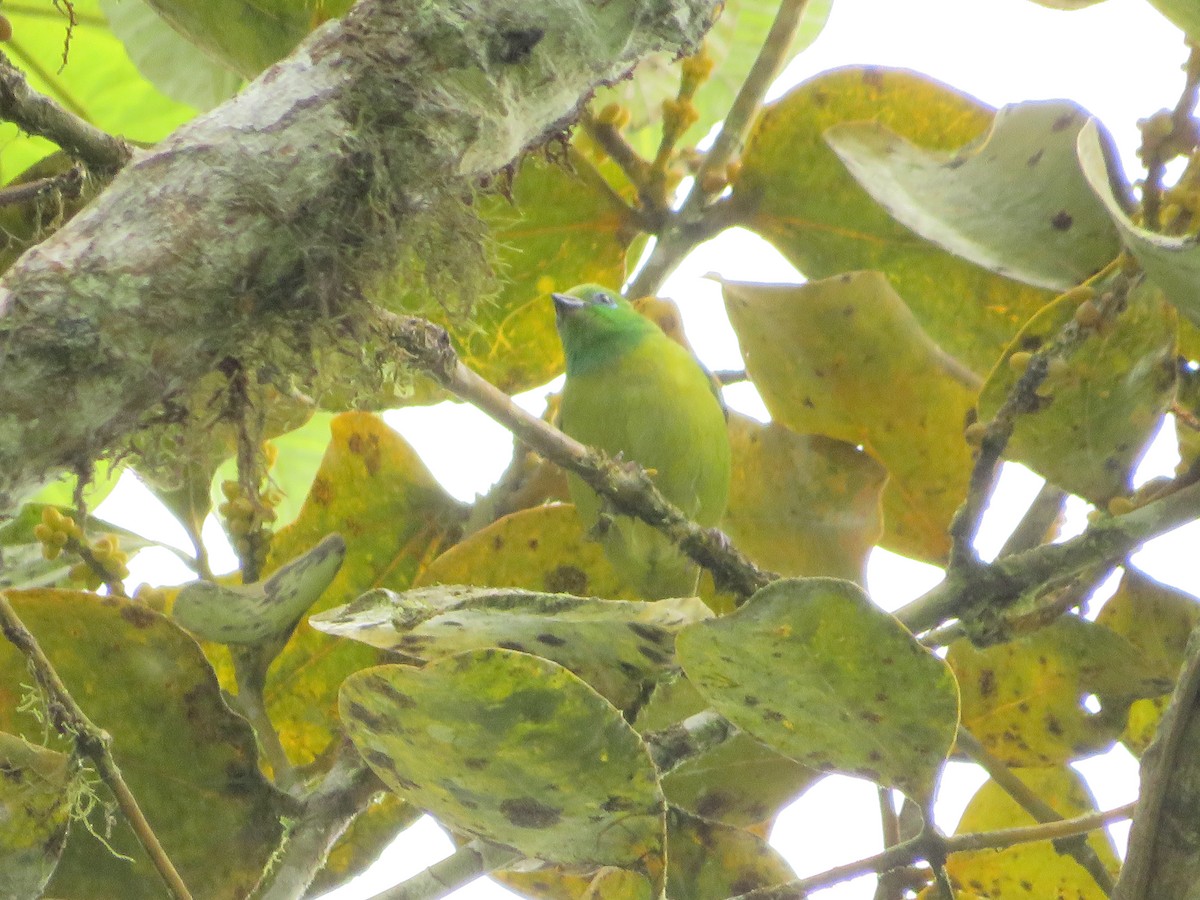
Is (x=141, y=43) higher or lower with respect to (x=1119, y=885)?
higher

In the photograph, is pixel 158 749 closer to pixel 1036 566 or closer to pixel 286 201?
pixel 286 201

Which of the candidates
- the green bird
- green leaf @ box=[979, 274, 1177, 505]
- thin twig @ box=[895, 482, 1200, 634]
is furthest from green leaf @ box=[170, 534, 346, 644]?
the green bird

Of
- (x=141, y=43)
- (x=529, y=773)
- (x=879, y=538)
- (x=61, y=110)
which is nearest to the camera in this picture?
(x=529, y=773)

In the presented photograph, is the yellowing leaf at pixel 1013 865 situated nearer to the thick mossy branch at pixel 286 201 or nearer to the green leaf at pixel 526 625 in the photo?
the green leaf at pixel 526 625

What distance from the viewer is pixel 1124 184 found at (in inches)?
45.8

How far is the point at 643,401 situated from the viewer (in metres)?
2.23

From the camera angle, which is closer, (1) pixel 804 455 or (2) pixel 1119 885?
(2) pixel 1119 885

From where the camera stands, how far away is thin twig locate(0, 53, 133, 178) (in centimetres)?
106

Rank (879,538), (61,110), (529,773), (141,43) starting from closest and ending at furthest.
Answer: (529,773)
(61,110)
(879,538)
(141,43)

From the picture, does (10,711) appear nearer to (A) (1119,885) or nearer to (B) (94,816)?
(B) (94,816)

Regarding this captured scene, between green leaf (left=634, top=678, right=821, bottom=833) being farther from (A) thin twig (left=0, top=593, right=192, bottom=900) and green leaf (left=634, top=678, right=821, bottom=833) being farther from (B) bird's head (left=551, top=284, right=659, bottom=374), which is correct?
(B) bird's head (left=551, top=284, right=659, bottom=374)

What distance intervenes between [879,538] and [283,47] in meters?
0.86

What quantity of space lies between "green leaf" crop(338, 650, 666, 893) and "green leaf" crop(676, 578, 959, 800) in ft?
0.28

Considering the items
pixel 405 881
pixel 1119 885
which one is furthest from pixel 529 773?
pixel 1119 885
